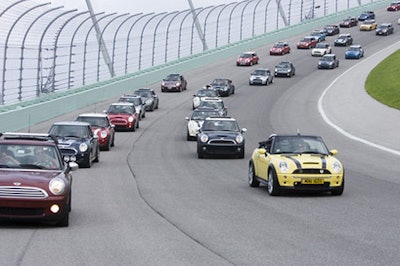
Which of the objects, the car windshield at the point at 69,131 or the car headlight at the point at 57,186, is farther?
the car windshield at the point at 69,131

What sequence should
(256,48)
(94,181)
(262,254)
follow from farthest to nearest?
(256,48)
(94,181)
(262,254)

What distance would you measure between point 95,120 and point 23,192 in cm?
2082

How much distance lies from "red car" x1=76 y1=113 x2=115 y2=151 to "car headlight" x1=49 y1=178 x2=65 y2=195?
19.1 m

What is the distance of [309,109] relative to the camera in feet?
172

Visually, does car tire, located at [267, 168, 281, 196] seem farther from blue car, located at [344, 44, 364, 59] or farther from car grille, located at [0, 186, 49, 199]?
blue car, located at [344, 44, 364, 59]

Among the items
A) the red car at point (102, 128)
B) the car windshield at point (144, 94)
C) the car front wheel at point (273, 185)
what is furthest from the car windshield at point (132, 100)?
the car front wheel at point (273, 185)

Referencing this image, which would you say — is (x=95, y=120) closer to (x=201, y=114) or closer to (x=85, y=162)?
(x=201, y=114)

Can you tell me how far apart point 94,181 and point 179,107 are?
113ft

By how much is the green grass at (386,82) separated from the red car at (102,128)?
16948 mm

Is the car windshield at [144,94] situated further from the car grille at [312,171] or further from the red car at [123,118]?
the car grille at [312,171]

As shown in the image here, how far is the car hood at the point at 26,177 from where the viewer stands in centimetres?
1369

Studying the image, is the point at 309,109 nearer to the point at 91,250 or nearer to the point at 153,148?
the point at 153,148

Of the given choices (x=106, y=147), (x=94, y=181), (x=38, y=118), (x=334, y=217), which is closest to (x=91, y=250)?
(x=334, y=217)

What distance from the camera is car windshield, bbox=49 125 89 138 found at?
28.1 metres
